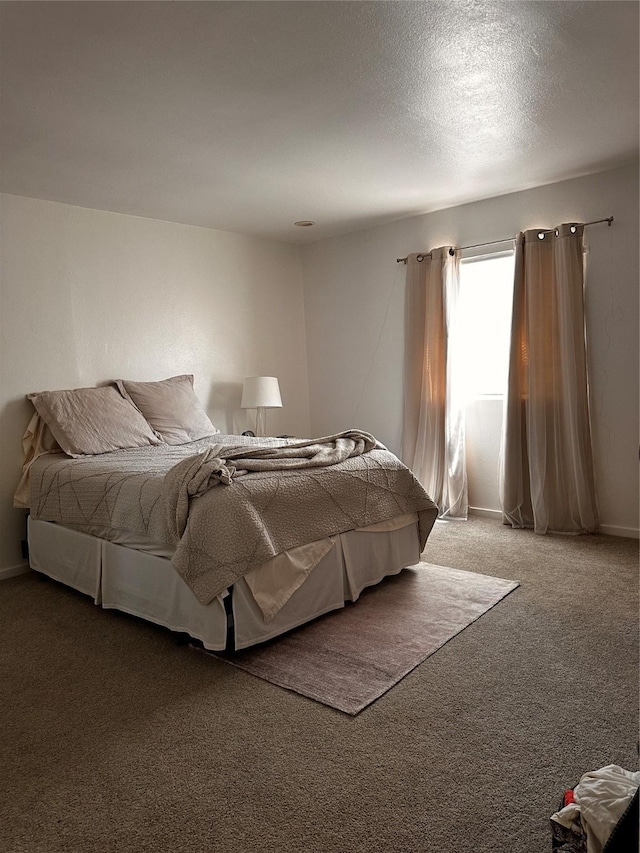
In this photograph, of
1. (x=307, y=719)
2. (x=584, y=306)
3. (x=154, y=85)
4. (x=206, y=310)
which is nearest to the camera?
(x=307, y=719)

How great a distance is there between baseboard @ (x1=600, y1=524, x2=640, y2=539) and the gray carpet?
1234mm

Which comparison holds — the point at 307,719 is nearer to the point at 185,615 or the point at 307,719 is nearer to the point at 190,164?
the point at 185,615

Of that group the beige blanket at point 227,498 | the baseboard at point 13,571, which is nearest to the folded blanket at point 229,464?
the beige blanket at point 227,498

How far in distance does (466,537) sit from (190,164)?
2.94 m

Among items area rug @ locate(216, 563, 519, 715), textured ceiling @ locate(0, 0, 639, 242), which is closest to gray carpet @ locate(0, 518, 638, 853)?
area rug @ locate(216, 563, 519, 715)

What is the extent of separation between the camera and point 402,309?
5.36 meters

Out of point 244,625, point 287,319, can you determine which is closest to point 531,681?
point 244,625

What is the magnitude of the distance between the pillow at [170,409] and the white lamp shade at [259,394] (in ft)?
1.75

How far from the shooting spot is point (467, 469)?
5.07 meters

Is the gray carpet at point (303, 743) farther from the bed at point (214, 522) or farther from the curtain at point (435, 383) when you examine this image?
the curtain at point (435, 383)

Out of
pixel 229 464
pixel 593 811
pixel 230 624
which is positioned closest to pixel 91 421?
pixel 229 464

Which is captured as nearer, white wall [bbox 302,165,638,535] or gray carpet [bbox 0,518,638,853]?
gray carpet [bbox 0,518,638,853]

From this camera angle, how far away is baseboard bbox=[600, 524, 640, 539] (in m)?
4.24

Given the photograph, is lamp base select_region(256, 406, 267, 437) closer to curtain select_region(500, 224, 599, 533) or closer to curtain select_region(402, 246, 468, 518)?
curtain select_region(402, 246, 468, 518)
